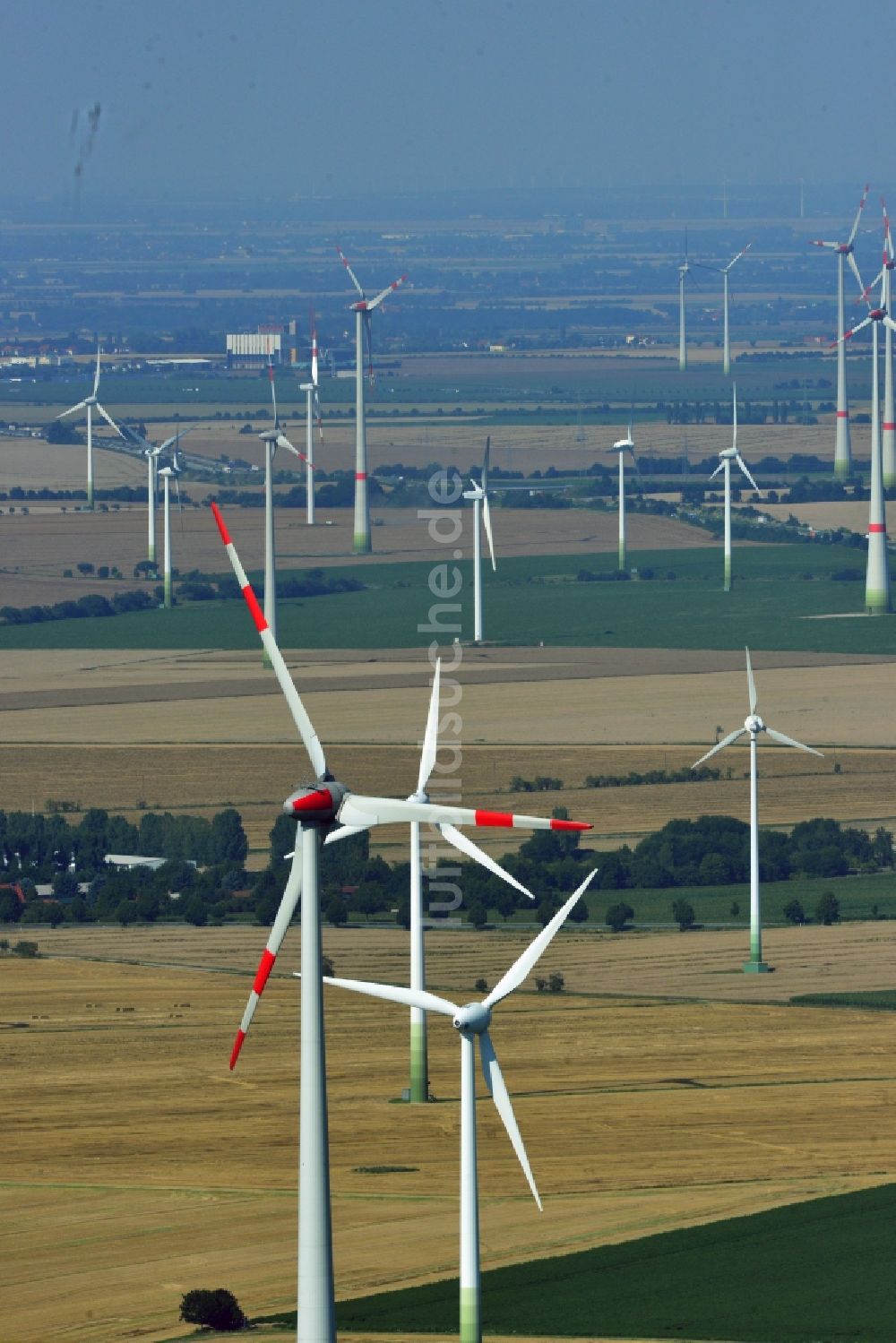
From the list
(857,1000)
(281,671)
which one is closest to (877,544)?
(857,1000)

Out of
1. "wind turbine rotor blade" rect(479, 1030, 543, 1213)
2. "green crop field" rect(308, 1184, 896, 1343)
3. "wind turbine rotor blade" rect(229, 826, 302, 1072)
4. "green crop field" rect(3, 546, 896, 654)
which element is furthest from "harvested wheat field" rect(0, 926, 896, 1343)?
"green crop field" rect(3, 546, 896, 654)

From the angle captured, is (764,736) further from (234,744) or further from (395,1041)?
(395,1041)

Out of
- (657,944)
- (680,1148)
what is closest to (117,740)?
(657,944)

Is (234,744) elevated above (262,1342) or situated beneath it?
elevated above

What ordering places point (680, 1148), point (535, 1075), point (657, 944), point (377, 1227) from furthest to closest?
point (657, 944) < point (535, 1075) < point (680, 1148) < point (377, 1227)

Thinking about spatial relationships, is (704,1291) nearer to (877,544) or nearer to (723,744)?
(723,744)

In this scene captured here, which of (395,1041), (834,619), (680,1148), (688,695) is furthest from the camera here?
(834,619)
